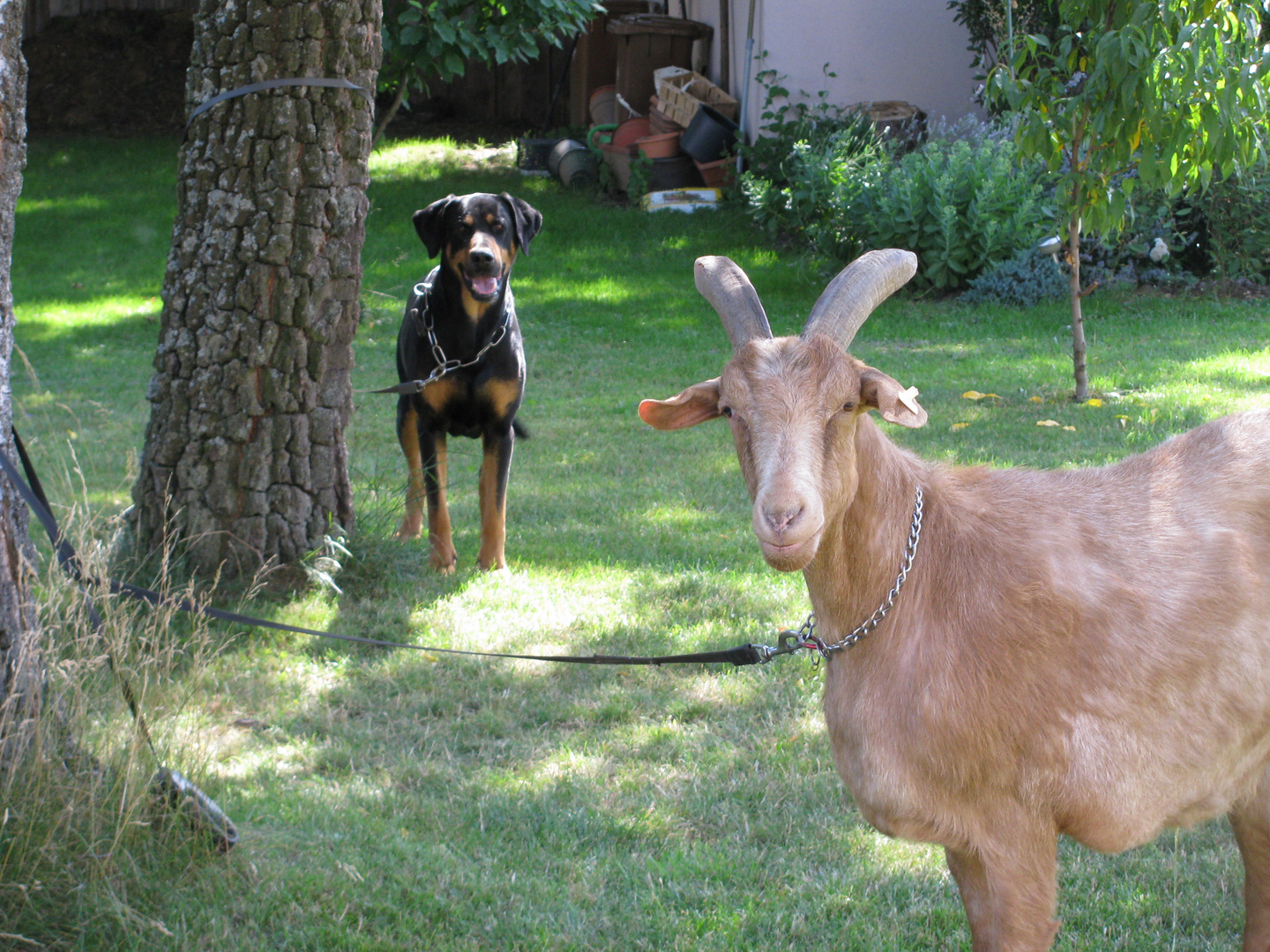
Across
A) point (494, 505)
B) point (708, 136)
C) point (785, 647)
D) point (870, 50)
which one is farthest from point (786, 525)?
point (870, 50)

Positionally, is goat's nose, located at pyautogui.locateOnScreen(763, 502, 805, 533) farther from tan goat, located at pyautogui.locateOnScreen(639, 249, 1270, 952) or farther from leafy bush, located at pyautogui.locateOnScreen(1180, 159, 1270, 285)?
leafy bush, located at pyautogui.locateOnScreen(1180, 159, 1270, 285)

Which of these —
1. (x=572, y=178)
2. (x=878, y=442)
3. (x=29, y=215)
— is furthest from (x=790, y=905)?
(x=29, y=215)

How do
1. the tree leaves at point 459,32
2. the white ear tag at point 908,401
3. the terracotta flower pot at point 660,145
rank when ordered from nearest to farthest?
the white ear tag at point 908,401 → the tree leaves at point 459,32 → the terracotta flower pot at point 660,145

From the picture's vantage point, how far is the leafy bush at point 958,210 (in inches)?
469

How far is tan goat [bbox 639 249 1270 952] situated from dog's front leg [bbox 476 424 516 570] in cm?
331

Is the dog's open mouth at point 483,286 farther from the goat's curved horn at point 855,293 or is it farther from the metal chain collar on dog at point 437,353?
the goat's curved horn at point 855,293

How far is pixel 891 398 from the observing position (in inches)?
103

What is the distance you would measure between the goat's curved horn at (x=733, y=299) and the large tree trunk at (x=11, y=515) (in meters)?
1.98

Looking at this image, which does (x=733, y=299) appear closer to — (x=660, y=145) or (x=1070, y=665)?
(x=1070, y=665)

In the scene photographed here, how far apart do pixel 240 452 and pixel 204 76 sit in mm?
1759

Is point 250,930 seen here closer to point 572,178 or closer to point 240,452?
point 240,452

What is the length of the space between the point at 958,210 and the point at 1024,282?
1.08 metres

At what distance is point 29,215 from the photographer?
16047 mm

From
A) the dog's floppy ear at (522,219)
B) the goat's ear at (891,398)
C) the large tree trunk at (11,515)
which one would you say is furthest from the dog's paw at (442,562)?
the goat's ear at (891,398)
